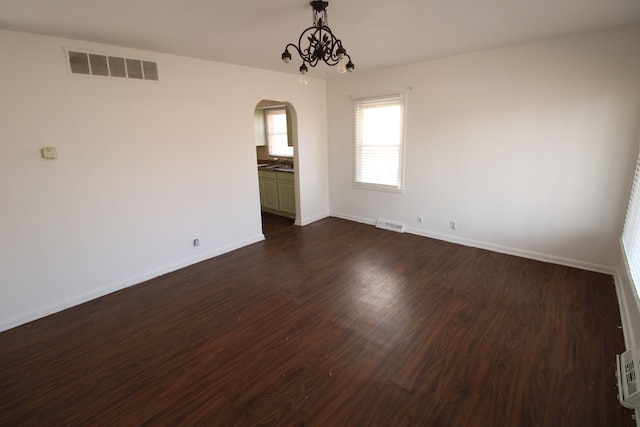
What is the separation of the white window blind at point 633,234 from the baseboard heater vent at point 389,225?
2596 millimetres

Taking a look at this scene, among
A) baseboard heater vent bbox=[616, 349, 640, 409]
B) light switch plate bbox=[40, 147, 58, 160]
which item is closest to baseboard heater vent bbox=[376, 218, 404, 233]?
baseboard heater vent bbox=[616, 349, 640, 409]

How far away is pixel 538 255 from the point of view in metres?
3.83

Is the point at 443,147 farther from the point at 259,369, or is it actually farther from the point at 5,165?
the point at 5,165

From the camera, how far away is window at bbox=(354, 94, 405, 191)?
4770 mm

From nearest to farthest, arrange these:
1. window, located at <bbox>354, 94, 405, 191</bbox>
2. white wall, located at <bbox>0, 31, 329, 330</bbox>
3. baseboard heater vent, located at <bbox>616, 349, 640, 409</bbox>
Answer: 1. baseboard heater vent, located at <bbox>616, 349, 640, 409</bbox>
2. white wall, located at <bbox>0, 31, 329, 330</bbox>
3. window, located at <bbox>354, 94, 405, 191</bbox>

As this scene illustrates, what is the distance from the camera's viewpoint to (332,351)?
93.3 inches

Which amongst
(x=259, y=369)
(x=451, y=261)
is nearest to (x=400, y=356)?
(x=259, y=369)

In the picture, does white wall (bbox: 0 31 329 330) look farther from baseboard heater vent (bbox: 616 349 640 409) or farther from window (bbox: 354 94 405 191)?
baseboard heater vent (bbox: 616 349 640 409)

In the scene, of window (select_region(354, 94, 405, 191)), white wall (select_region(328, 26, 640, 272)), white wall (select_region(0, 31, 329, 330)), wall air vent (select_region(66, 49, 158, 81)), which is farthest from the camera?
window (select_region(354, 94, 405, 191))

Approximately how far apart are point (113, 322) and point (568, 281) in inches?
180

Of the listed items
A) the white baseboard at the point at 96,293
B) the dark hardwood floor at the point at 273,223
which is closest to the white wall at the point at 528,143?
the dark hardwood floor at the point at 273,223

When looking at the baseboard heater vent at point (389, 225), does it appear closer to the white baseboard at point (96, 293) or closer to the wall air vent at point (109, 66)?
the white baseboard at point (96, 293)

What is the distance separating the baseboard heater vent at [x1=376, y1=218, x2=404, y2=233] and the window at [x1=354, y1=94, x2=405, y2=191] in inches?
21.8

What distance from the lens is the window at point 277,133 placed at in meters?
6.85
